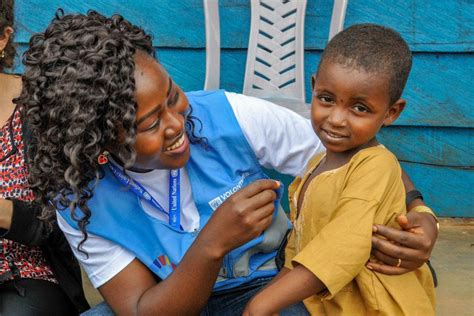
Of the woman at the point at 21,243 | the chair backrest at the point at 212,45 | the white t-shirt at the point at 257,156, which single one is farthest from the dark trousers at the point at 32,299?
the chair backrest at the point at 212,45

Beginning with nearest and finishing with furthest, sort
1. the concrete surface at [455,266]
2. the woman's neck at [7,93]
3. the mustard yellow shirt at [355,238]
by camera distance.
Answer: the mustard yellow shirt at [355,238]
the woman's neck at [7,93]
the concrete surface at [455,266]

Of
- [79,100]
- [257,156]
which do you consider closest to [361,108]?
[257,156]

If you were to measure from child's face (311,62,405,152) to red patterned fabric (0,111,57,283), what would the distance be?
1.01 metres

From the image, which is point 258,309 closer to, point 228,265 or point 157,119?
point 228,265

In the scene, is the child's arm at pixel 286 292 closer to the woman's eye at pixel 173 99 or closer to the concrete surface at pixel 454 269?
the woman's eye at pixel 173 99

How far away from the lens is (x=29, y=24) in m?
3.44

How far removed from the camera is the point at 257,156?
216cm

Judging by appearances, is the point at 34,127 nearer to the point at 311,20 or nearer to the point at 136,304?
the point at 136,304

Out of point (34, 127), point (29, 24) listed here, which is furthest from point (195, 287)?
point (29, 24)

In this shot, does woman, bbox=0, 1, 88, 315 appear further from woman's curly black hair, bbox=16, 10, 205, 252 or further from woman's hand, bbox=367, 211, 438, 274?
woman's hand, bbox=367, 211, 438, 274

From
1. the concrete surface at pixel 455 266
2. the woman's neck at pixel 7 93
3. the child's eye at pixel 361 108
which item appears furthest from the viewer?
the concrete surface at pixel 455 266

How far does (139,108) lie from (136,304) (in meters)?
0.56

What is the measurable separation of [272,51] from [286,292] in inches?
63.4

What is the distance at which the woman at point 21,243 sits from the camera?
222 centimetres
